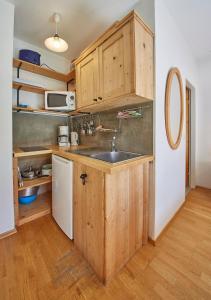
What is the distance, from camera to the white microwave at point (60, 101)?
75.9 inches

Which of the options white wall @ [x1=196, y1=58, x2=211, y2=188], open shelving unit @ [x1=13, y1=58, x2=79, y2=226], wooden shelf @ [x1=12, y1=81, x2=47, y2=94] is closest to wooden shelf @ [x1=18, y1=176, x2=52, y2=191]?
open shelving unit @ [x1=13, y1=58, x2=79, y2=226]

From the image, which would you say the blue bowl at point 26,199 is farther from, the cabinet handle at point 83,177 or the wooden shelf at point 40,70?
the wooden shelf at point 40,70

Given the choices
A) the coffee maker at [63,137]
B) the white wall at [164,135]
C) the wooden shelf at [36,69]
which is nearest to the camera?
the white wall at [164,135]

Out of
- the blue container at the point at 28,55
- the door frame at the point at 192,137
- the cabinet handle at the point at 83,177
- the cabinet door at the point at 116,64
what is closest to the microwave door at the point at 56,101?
the blue container at the point at 28,55

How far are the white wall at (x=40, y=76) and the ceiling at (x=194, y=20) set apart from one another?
175 centimetres

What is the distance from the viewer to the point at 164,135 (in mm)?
1470

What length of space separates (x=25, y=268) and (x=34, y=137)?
1624 millimetres

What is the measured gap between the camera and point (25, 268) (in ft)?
3.68

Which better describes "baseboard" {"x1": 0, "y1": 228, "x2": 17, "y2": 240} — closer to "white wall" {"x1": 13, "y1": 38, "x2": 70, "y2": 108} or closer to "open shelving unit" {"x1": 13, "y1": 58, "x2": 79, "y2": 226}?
"open shelving unit" {"x1": 13, "y1": 58, "x2": 79, "y2": 226}

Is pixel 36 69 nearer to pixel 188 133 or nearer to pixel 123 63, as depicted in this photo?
pixel 123 63

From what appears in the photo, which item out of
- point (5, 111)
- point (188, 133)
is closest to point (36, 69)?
point (5, 111)

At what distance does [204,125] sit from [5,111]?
10.5ft

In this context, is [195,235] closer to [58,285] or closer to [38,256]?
[58,285]

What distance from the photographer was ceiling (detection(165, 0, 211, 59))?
1.41 meters
